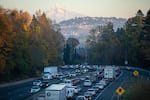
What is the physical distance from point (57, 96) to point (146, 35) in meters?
39.1

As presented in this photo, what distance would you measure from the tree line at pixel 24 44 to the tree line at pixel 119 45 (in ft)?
50.2

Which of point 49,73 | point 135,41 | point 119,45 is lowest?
point 49,73

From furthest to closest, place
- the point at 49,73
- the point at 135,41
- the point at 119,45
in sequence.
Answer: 1. the point at 119,45
2. the point at 135,41
3. the point at 49,73

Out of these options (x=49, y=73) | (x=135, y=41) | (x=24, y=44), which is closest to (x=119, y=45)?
(x=135, y=41)

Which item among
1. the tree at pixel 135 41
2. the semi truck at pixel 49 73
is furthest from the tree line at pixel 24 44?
the tree at pixel 135 41

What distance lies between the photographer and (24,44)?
62.9 metres

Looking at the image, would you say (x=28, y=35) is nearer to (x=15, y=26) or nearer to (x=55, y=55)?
(x=15, y=26)

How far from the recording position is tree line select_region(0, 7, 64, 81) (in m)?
55.3

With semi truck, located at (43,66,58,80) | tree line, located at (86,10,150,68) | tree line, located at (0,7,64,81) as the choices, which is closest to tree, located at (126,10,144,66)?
tree line, located at (86,10,150,68)

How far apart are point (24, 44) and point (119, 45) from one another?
116 ft

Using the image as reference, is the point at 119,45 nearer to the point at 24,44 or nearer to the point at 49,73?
the point at 49,73

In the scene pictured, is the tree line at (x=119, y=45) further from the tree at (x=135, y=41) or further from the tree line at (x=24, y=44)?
the tree line at (x=24, y=44)

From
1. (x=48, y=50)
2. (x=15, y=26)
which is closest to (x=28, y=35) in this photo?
(x=15, y=26)

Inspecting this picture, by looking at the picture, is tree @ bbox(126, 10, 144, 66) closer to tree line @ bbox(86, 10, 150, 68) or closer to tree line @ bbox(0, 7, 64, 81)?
tree line @ bbox(86, 10, 150, 68)
